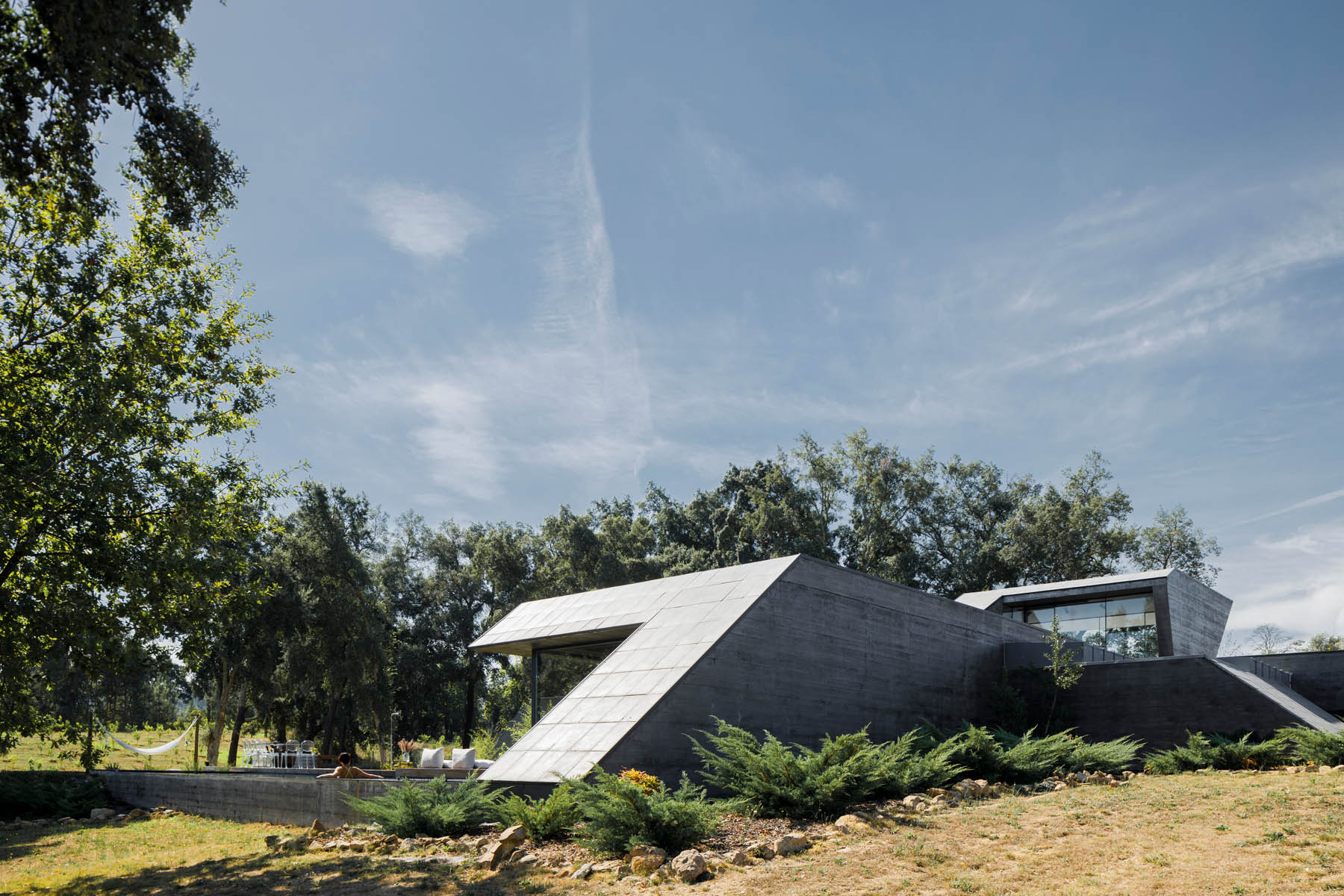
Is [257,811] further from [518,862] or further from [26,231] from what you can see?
[26,231]

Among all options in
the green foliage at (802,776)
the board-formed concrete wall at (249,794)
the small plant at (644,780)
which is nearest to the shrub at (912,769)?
the green foliage at (802,776)

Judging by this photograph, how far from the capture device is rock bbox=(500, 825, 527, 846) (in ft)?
28.8

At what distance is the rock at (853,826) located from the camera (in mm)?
8727

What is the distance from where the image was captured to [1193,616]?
79.2 ft

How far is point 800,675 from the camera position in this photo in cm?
1405

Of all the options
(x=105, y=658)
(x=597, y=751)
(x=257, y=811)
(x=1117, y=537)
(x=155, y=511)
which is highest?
(x=1117, y=537)

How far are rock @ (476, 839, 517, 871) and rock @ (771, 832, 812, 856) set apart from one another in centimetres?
264

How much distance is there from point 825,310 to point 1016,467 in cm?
2326

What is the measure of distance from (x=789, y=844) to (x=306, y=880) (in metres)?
4.77

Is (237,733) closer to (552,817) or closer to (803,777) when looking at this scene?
(552,817)

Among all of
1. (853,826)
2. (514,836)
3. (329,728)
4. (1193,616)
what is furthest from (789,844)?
(329,728)

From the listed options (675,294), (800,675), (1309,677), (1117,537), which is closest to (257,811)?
(800,675)

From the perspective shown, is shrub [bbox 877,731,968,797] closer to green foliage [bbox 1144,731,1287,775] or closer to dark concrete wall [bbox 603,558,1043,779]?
dark concrete wall [bbox 603,558,1043,779]

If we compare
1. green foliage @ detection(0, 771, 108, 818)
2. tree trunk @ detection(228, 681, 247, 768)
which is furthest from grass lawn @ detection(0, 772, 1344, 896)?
tree trunk @ detection(228, 681, 247, 768)
